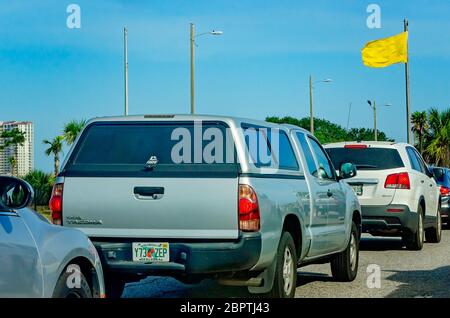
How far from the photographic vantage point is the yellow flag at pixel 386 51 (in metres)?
37.4

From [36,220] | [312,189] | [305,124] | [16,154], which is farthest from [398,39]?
[305,124]

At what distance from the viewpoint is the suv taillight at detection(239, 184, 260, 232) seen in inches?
297

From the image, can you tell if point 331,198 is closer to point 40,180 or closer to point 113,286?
point 113,286

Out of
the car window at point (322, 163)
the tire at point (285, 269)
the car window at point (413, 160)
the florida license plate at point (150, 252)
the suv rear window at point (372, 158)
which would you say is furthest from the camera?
the car window at point (413, 160)

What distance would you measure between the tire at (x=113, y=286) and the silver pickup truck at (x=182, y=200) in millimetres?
14

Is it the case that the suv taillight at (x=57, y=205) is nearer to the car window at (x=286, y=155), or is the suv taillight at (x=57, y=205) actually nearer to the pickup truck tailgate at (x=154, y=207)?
the pickup truck tailgate at (x=154, y=207)

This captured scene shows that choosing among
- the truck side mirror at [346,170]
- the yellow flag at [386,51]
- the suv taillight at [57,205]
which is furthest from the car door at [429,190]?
the yellow flag at [386,51]

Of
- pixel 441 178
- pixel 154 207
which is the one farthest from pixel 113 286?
pixel 441 178

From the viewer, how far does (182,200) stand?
25.1 feet

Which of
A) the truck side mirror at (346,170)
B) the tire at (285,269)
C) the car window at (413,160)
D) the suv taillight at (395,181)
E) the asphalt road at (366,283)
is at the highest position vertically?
the car window at (413,160)

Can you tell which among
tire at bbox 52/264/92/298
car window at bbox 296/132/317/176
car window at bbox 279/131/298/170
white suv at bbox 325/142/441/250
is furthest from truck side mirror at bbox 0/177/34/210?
white suv at bbox 325/142/441/250

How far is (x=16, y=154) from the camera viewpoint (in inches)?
1807

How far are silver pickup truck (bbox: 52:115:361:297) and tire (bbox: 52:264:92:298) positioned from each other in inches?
73.5
